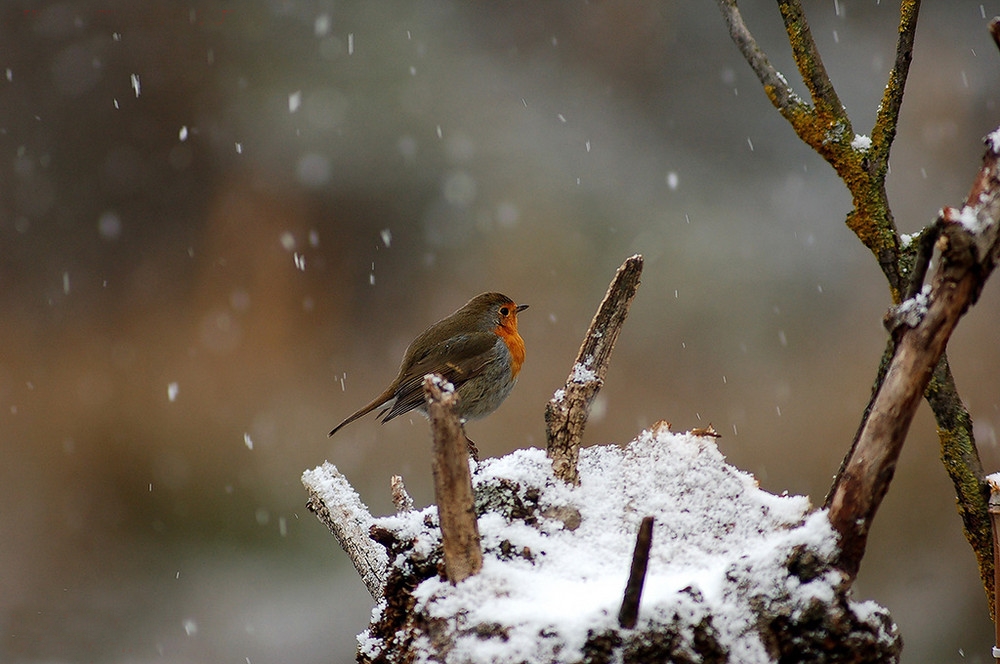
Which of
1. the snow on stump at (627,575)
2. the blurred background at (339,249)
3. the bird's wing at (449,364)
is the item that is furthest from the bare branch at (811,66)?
the blurred background at (339,249)

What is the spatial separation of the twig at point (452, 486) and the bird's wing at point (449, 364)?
5.42 feet

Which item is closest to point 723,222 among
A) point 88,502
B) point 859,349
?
point 859,349

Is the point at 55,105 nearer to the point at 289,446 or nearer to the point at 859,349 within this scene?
the point at 289,446

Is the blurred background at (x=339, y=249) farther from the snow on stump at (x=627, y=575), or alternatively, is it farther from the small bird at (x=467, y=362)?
the snow on stump at (x=627, y=575)

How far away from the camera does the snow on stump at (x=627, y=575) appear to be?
1034 millimetres

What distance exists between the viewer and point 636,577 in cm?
95

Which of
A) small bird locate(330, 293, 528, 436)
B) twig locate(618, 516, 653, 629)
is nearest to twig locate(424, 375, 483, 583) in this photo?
twig locate(618, 516, 653, 629)

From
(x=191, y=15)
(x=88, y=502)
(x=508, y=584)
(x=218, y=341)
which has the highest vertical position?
(x=191, y=15)

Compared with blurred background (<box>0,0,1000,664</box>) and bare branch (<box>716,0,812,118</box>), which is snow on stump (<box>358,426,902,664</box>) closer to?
bare branch (<box>716,0,812,118</box>)

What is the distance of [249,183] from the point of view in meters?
5.38

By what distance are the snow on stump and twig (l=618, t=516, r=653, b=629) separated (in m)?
0.03

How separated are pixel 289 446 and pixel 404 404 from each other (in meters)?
2.54

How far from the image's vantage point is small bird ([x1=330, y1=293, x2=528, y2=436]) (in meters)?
2.85

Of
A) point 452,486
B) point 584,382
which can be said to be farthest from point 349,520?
point 452,486
